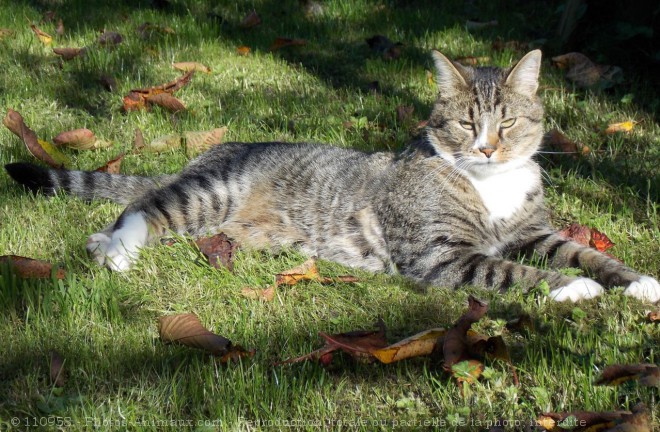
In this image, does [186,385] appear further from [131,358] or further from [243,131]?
[243,131]

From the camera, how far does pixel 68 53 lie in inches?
258

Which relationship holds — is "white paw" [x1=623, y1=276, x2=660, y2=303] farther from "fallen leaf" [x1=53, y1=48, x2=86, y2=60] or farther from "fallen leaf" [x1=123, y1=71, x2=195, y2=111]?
"fallen leaf" [x1=53, y1=48, x2=86, y2=60]

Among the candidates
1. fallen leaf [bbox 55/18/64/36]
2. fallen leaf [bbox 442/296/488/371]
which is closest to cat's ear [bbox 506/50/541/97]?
fallen leaf [bbox 442/296/488/371]

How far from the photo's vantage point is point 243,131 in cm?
557

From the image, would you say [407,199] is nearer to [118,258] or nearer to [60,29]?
[118,258]

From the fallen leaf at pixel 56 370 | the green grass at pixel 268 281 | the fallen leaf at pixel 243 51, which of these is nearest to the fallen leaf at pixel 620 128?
the green grass at pixel 268 281

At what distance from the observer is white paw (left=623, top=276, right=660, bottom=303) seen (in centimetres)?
352

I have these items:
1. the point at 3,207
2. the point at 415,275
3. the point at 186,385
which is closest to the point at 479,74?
the point at 415,275

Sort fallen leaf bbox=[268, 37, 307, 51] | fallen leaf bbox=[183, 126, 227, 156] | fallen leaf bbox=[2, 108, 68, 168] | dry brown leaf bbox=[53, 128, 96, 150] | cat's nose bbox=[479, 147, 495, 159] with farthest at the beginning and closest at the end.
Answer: fallen leaf bbox=[268, 37, 307, 51], fallen leaf bbox=[183, 126, 227, 156], dry brown leaf bbox=[53, 128, 96, 150], fallen leaf bbox=[2, 108, 68, 168], cat's nose bbox=[479, 147, 495, 159]

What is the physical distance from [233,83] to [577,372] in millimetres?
4217

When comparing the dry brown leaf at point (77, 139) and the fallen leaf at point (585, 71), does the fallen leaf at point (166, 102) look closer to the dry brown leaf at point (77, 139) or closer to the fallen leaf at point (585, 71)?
the dry brown leaf at point (77, 139)

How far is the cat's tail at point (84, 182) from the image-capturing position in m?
4.36

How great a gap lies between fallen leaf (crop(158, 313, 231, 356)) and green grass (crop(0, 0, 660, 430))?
0.05 m

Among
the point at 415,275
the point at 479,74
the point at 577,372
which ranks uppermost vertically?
the point at 479,74
